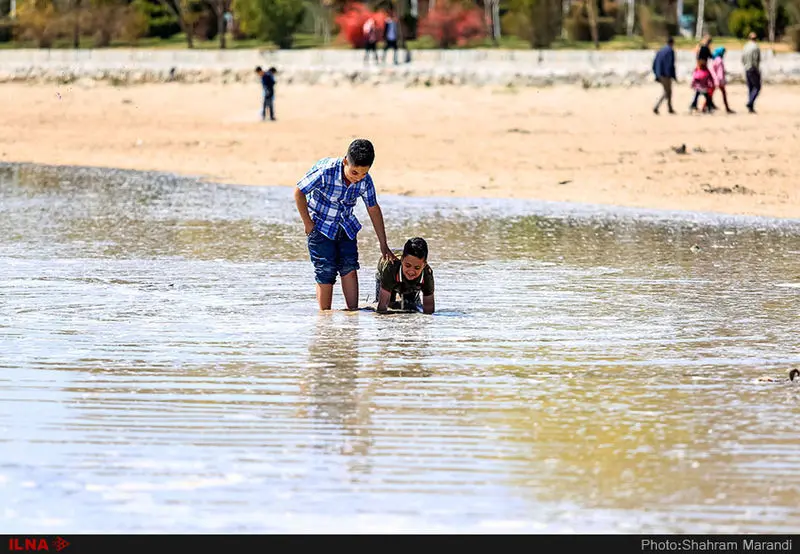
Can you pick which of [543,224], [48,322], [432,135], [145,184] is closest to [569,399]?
[48,322]

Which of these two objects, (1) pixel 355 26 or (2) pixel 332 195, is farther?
(1) pixel 355 26

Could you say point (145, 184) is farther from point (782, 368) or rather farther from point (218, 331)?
point (782, 368)

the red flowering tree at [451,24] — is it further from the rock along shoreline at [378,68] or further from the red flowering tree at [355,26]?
the rock along shoreline at [378,68]

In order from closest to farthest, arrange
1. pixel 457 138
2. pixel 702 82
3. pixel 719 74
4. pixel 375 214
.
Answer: pixel 375 214
pixel 457 138
pixel 702 82
pixel 719 74

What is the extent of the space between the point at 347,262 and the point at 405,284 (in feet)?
1.24

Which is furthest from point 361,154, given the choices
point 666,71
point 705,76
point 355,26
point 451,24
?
point 451,24

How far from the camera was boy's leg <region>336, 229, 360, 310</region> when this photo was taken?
359 inches

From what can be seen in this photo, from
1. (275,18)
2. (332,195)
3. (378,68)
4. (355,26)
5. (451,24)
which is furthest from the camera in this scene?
(275,18)

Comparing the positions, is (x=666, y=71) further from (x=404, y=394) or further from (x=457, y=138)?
(x=404, y=394)

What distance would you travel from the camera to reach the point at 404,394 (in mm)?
6828

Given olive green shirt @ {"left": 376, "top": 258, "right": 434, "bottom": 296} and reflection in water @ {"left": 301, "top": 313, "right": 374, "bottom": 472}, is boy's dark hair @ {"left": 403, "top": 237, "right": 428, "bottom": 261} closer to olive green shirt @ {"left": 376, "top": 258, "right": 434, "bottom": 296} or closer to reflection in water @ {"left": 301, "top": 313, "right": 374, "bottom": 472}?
olive green shirt @ {"left": 376, "top": 258, "right": 434, "bottom": 296}

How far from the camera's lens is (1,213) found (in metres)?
15.6
